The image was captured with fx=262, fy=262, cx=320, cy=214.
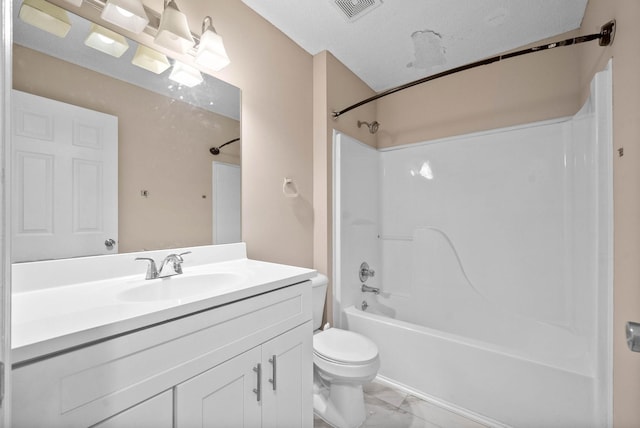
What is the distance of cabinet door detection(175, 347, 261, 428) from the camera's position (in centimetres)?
74

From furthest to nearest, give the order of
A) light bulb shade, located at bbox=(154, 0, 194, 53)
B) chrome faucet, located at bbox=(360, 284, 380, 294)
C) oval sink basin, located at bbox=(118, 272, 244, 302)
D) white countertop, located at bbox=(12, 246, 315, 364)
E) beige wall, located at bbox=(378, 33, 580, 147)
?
chrome faucet, located at bbox=(360, 284, 380, 294) → beige wall, located at bbox=(378, 33, 580, 147) → light bulb shade, located at bbox=(154, 0, 194, 53) → oval sink basin, located at bbox=(118, 272, 244, 302) → white countertop, located at bbox=(12, 246, 315, 364)

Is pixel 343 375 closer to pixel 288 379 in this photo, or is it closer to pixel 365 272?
pixel 288 379

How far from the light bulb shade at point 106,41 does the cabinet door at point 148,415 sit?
1.25m

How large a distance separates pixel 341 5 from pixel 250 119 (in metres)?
0.85

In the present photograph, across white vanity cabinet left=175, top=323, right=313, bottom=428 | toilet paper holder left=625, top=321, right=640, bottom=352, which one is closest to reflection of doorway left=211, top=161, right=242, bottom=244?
white vanity cabinet left=175, top=323, right=313, bottom=428

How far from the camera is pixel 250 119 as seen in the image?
1.54 metres

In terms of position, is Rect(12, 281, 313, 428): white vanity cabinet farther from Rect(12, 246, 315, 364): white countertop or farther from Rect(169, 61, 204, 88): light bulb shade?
Rect(169, 61, 204, 88): light bulb shade

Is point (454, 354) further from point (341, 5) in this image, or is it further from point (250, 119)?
point (341, 5)

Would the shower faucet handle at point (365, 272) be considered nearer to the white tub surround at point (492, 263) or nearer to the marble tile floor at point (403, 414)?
the white tub surround at point (492, 263)

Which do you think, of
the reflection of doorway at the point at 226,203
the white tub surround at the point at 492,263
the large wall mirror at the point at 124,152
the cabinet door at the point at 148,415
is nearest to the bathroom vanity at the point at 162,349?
the cabinet door at the point at 148,415

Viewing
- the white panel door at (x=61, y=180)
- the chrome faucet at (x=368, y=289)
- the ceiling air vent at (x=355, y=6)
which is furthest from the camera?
the chrome faucet at (x=368, y=289)

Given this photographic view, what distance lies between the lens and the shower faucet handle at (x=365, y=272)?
7.26ft

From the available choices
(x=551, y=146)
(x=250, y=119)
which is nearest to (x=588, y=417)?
(x=551, y=146)

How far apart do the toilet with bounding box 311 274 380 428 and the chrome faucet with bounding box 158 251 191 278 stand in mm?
674
